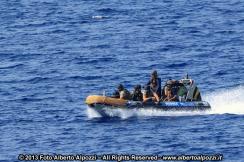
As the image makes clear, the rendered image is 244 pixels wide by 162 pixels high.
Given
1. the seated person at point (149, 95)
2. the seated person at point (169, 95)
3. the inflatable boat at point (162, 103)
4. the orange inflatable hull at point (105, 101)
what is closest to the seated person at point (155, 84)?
the seated person at point (149, 95)

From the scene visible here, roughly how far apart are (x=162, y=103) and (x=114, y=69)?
47.4 ft

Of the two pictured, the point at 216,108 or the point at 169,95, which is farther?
the point at 216,108

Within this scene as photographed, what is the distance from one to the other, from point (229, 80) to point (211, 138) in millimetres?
15207

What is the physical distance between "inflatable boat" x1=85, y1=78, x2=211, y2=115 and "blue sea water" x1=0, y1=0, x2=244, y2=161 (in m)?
0.38

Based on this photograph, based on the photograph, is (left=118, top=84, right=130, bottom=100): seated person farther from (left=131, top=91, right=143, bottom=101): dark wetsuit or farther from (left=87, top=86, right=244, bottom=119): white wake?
(left=87, top=86, right=244, bottom=119): white wake

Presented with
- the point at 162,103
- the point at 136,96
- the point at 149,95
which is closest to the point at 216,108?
the point at 162,103

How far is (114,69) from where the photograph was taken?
77312mm

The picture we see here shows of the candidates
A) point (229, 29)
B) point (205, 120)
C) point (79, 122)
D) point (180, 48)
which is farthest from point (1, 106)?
point (229, 29)

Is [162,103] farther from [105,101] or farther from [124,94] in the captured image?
[105,101]

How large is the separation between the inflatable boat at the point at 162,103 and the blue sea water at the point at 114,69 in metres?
0.38

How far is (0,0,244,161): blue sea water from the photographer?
58.3m

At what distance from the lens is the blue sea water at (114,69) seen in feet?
191

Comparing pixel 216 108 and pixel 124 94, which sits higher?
pixel 124 94

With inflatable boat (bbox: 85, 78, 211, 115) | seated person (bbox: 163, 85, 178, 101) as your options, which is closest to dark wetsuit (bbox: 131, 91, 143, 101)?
inflatable boat (bbox: 85, 78, 211, 115)
